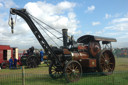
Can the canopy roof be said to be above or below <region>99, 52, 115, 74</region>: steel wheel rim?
above

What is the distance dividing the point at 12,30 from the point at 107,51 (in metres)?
6.46

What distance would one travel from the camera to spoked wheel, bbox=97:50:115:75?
369 inches

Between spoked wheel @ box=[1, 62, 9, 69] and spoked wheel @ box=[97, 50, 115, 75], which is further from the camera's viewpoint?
spoked wheel @ box=[1, 62, 9, 69]

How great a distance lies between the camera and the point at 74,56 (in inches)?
344

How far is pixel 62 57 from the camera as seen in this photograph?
845cm

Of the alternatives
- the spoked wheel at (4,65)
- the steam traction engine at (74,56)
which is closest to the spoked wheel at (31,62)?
the spoked wheel at (4,65)

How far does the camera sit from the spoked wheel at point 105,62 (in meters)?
9.38

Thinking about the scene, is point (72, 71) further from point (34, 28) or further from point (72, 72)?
point (34, 28)

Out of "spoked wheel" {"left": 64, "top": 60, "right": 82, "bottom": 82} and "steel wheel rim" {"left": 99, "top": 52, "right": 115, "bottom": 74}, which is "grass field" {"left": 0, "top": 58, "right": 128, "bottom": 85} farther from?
"steel wheel rim" {"left": 99, "top": 52, "right": 115, "bottom": 74}

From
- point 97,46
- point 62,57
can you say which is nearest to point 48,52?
point 62,57

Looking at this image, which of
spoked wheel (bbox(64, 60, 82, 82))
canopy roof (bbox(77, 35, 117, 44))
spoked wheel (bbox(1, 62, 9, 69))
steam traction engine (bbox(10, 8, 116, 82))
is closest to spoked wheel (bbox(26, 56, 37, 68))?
spoked wheel (bbox(1, 62, 9, 69))

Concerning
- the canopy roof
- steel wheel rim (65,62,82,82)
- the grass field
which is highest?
the canopy roof

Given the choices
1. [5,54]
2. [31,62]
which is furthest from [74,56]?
[5,54]

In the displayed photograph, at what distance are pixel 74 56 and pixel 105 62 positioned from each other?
255 centimetres
